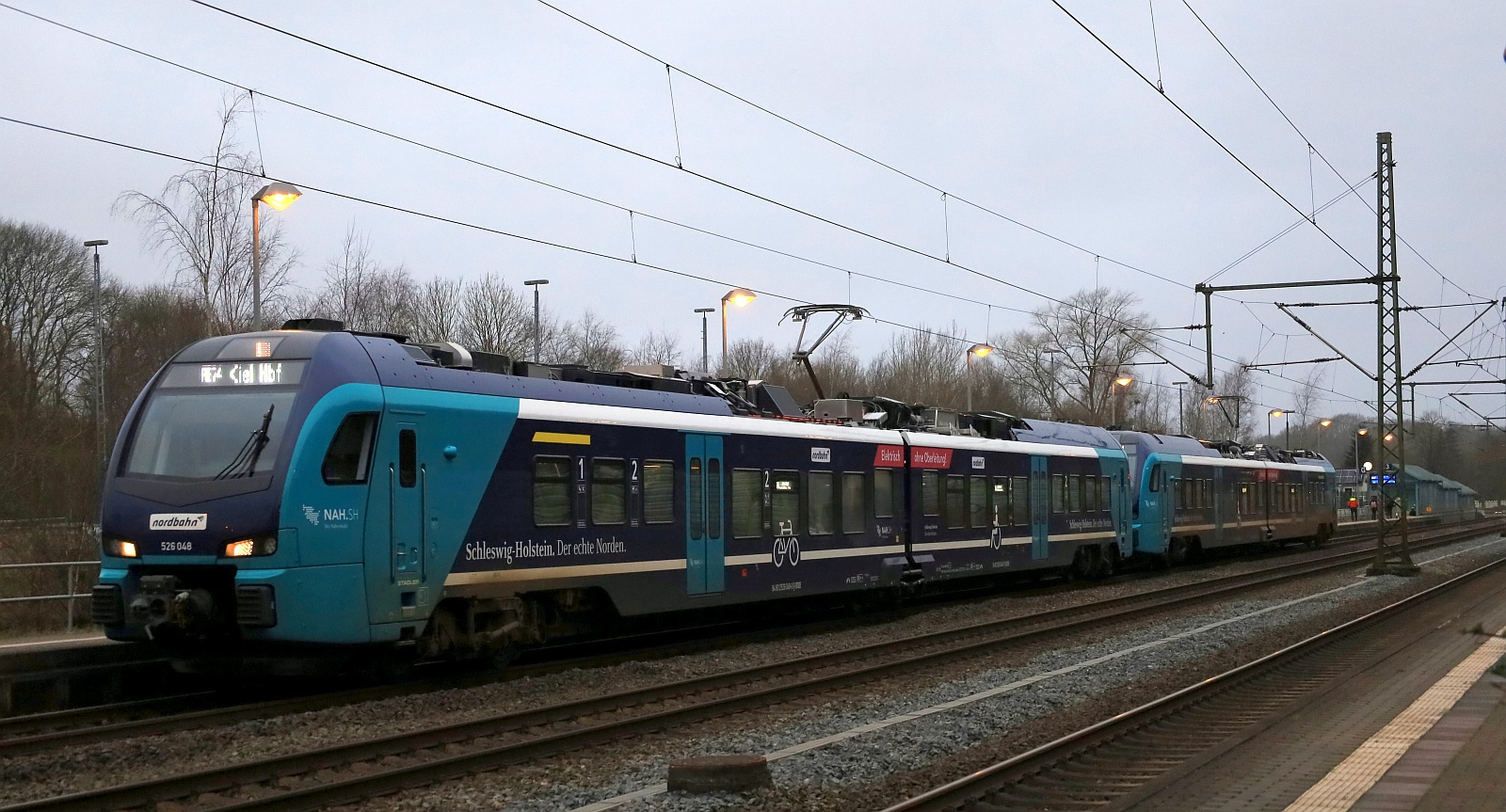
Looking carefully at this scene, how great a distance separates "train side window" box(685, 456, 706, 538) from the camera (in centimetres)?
1574

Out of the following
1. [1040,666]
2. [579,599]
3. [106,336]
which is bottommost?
[1040,666]

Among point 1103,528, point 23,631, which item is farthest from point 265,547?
point 1103,528

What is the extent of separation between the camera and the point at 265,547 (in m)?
11.0

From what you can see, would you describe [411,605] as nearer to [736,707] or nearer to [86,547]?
[736,707]

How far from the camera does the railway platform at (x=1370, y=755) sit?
26.7ft

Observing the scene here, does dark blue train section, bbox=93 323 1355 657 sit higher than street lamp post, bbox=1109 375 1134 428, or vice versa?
street lamp post, bbox=1109 375 1134 428

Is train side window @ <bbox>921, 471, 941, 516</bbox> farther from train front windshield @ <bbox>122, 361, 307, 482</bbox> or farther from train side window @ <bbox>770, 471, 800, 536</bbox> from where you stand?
train front windshield @ <bbox>122, 361, 307, 482</bbox>

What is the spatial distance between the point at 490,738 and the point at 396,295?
29483 mm

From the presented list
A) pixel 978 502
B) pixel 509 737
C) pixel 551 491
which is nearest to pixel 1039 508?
pixel 978 502

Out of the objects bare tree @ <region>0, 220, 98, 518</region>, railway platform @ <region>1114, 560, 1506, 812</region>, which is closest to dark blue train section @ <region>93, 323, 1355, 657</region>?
railway platform @ <region>1114, 560, 1506, 812</region>

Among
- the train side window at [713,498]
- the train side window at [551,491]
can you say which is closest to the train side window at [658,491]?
the train side window at [713,498]

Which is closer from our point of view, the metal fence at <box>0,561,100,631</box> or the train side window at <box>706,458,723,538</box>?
the metal fence at <box>0,561,100,631</box>

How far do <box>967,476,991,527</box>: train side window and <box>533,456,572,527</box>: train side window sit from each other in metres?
10.1

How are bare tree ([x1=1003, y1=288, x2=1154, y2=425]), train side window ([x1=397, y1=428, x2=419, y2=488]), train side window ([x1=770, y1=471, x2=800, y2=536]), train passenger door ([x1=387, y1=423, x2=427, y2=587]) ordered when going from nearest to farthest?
train passenger door ([x1=387, y1=423, x2=427, y2=587]) → train side window ([x1=397, y1=428, x2=419, y2=488]) → train side window ([x1=770, y1=471, x2=800, y2=536]) → bare tree ([x1=1003, y1=288, x2=1154, y2=425])
